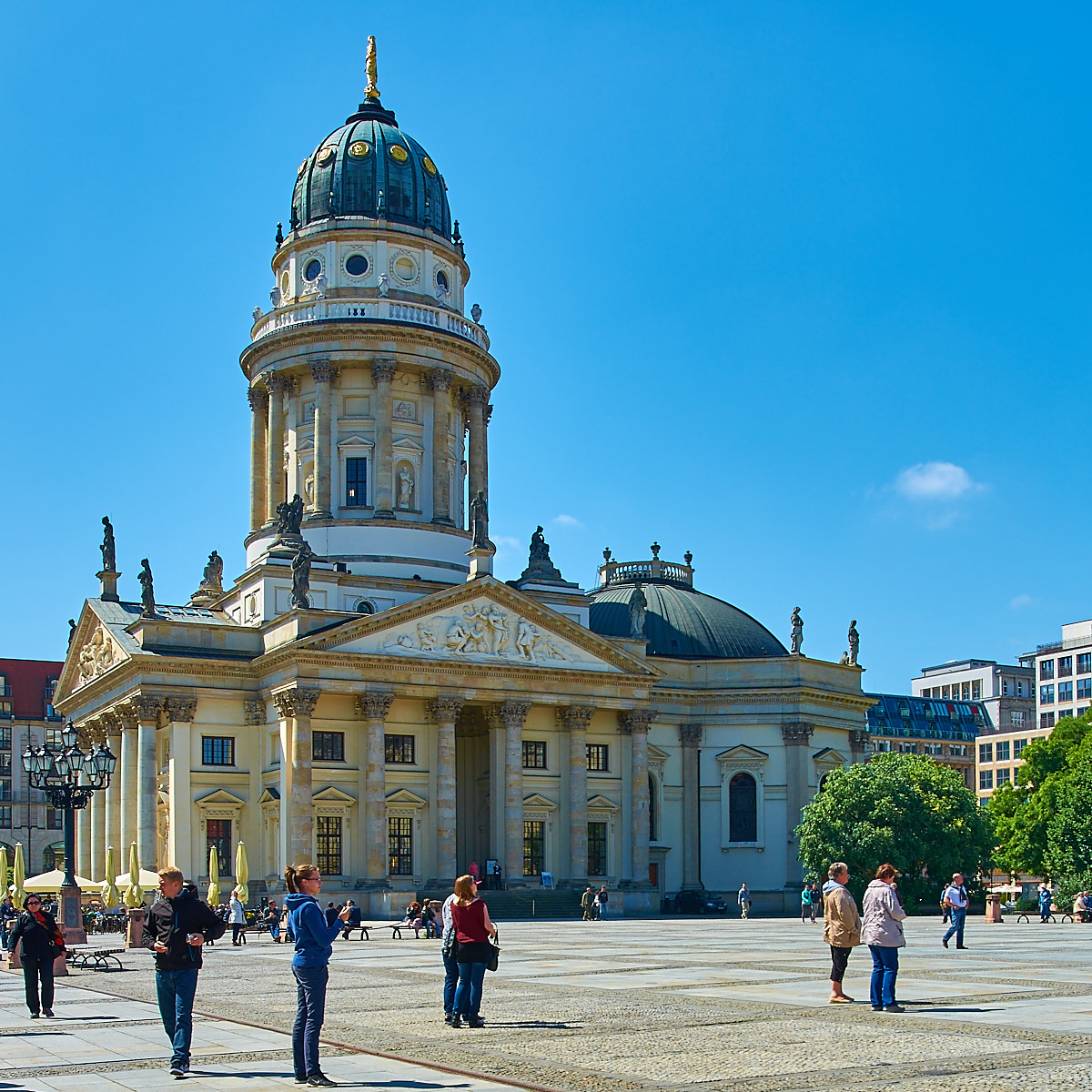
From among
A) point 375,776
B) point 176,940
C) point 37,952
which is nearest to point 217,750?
point 375,776

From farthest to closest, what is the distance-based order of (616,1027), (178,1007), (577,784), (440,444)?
(440,444) < (577,784) < (616,1027) < (178,1007)

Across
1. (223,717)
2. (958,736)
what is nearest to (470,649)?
(223,717)

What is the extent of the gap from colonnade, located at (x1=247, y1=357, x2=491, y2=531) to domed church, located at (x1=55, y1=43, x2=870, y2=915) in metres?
0.14

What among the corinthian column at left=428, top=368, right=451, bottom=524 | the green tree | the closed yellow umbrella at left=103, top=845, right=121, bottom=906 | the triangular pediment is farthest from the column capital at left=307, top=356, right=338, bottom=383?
the green tree

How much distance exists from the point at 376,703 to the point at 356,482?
16.3 metres

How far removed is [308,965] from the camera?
16.0 metres

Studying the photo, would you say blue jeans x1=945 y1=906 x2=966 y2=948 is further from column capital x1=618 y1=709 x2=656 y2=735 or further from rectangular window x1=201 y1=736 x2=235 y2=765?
rectangular window x1=201 y1=736 x2=235 y2=765

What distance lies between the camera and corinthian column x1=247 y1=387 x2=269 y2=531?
269 feet

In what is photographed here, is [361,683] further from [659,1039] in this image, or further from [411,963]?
[659,1039]

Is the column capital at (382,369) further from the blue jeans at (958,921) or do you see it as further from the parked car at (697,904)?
the blue jeans at (958,921)

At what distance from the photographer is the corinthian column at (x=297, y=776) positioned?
64500 millimetres

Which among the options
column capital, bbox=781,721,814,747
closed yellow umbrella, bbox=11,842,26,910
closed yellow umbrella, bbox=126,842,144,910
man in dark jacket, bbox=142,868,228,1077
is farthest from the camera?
column capital, bbox=781,721,814,747

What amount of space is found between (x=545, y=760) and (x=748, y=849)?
42.1 ft

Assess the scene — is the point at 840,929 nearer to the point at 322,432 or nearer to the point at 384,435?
the point at 384,435
